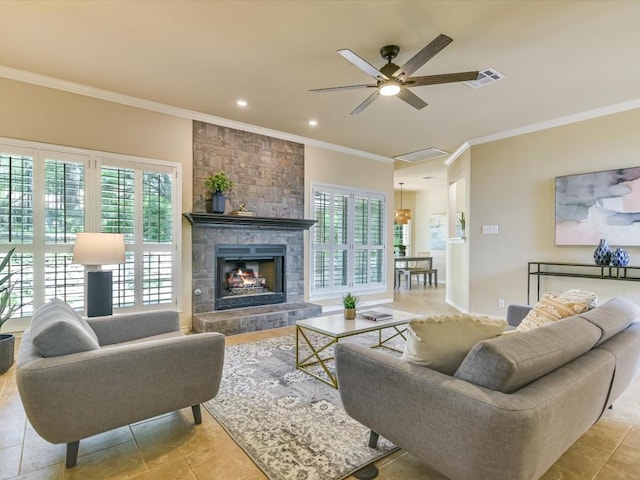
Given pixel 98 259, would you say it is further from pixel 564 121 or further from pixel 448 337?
pixel 564 121

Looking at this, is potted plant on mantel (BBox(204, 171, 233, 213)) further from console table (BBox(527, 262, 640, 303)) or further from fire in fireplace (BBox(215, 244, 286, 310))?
console table (BBox(527, 262, 640, 303))

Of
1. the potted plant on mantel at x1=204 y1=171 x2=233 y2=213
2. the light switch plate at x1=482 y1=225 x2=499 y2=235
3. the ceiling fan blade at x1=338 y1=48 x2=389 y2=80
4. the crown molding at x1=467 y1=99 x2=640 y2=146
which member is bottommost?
the light switch plate at x1=482 y1=225 x2=499 y2=235

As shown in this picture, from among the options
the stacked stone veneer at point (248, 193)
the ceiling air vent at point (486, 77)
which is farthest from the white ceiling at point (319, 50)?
the stacked stone veneer at point (248, 193)

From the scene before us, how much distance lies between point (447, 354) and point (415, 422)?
1.12 feet

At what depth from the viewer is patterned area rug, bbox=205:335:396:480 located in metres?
1.86

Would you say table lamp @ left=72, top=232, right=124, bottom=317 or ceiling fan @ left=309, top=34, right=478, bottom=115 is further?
table lamp @ left=72, top=232, right=124, bottom=317

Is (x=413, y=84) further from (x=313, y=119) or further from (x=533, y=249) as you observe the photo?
(x=533, y=249)

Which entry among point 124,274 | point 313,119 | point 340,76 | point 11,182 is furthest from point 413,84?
point 11,182

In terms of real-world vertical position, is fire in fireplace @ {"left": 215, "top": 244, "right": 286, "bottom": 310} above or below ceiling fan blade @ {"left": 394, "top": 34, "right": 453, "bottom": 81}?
below

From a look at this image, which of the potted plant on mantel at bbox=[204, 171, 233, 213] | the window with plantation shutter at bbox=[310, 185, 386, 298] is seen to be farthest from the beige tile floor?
the window with plantation shutter at bbox=[310, 185, 386, 298]

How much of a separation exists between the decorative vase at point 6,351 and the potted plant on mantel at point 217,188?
7.91 feet

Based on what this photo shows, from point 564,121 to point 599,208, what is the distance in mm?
1252

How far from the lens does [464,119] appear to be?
4.62 metres

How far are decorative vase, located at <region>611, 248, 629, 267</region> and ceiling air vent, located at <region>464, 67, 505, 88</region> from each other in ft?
7.93
